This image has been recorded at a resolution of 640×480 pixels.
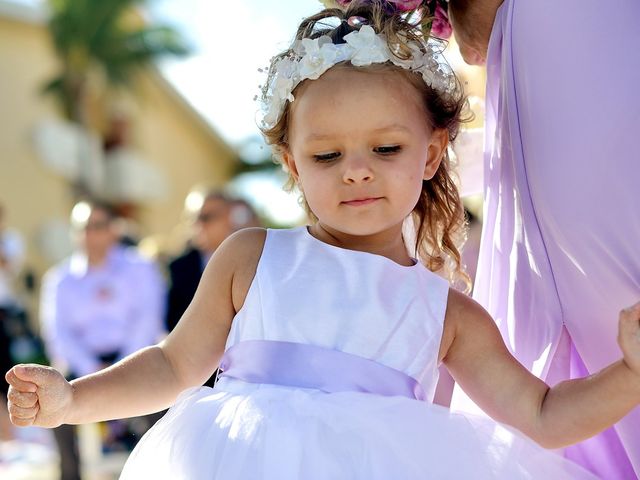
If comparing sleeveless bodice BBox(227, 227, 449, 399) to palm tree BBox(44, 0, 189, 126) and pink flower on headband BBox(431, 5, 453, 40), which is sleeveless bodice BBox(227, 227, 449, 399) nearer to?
pink flower on headband BBox(431, 5, 453, 40)

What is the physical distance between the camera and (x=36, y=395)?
2242 millimetres

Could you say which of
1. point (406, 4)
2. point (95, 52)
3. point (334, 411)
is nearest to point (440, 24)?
point (406, 4)

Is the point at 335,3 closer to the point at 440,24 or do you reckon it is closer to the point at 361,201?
the point at 440,24

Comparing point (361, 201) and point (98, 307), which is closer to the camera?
point (361, 201)

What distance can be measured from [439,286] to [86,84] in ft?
86.0

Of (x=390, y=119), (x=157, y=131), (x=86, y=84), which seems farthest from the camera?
(x=157, y=131)

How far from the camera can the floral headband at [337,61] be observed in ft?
7.93

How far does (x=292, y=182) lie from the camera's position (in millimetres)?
2688

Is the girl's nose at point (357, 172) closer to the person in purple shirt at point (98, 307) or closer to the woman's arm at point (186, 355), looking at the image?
the woman's arm at point (186, 355)

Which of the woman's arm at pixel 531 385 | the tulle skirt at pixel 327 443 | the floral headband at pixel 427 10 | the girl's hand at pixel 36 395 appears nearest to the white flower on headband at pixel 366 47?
the floral headband at pixel 427 10

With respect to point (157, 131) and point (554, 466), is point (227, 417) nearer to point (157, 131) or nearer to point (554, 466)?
point (554, 466)

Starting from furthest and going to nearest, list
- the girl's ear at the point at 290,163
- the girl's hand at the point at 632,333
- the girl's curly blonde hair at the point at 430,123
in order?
the girl's ear at the point at 290,163, the girl's curly blonde hair at the point at 430,123, the girl's hand at the point at 632,333

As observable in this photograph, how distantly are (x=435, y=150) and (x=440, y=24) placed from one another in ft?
1.22

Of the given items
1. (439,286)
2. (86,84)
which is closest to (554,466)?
(439,286)
